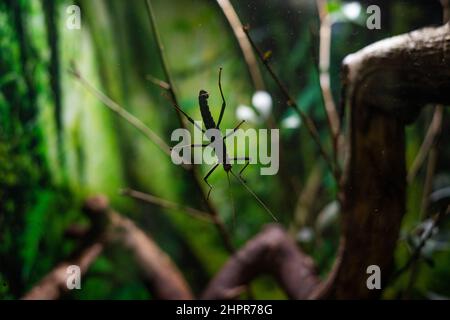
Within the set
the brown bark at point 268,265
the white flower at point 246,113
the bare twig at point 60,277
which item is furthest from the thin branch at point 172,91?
the bare twig at point 60,277

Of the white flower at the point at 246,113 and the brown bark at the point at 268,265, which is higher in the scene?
the white flower at the point at 246,113

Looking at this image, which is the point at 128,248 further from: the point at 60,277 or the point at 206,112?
the point at 206,112

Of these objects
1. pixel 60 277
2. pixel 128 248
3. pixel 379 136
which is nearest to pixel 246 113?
pixel 379 136

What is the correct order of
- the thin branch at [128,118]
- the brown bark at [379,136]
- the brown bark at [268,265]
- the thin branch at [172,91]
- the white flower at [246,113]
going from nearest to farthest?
the brown bark at [379,136] → the thin branch at [172,91] → the white flower at [246,113] → the thin branch at [128,118] → the brown bark at [268,265]

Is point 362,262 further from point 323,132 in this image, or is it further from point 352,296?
point 323,132

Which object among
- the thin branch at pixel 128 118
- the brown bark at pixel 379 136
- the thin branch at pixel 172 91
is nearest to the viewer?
the brown bark at pixel 379 136

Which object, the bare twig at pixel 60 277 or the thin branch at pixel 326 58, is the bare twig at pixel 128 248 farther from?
the thin branch at pixel 326 58

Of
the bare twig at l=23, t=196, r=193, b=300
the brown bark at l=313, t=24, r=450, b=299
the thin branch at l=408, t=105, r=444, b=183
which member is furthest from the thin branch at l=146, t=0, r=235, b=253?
the thin branch at l=408, t=105, r=444, b=183
